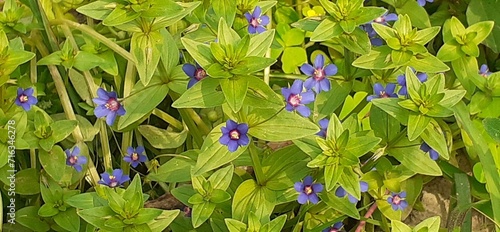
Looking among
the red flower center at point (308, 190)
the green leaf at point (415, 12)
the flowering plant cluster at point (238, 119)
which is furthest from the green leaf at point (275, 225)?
the green leaf at point (415, 12)

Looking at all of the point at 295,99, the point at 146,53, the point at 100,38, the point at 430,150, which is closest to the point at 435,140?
the point at 430,150

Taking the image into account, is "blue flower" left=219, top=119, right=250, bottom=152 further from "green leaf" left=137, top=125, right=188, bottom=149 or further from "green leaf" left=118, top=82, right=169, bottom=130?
"green leaf" left=137, top=125, right=188, bottom=149

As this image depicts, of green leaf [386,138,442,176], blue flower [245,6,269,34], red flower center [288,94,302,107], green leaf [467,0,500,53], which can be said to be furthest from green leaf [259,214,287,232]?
green leaf [467,0,500,53]

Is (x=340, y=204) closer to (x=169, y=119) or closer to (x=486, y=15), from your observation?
(x=169, y=119)

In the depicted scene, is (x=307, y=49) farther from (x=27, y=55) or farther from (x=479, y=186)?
(x=27, y=55)

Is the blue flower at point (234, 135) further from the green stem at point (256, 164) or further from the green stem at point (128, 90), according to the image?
the green stem at point (128, 90)

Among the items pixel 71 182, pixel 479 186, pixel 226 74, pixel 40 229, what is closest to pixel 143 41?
pixel 226 74
